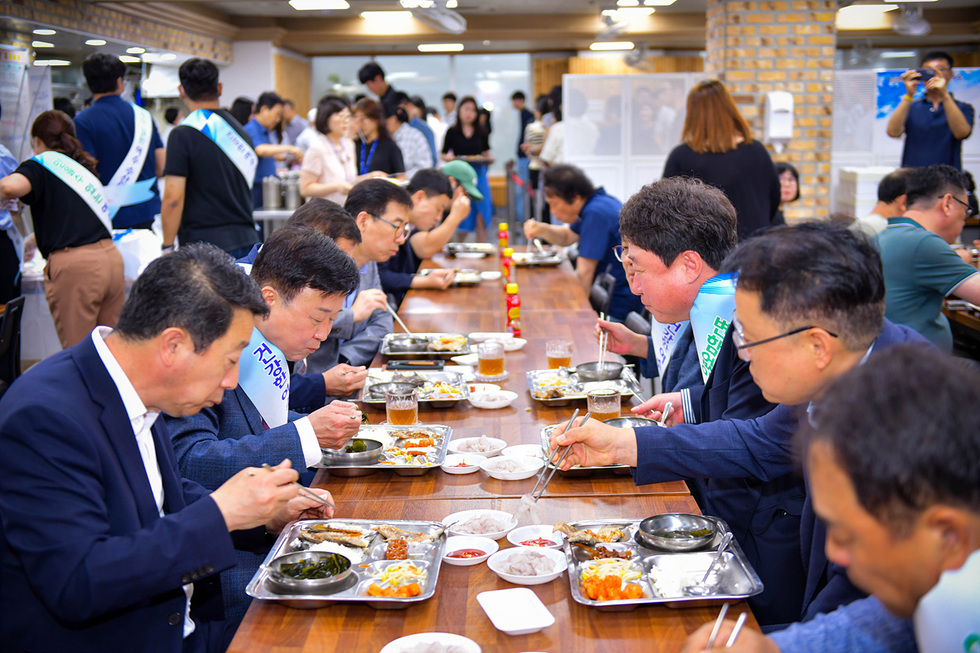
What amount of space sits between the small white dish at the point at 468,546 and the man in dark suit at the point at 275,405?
1.51 ft

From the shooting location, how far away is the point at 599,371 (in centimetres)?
276

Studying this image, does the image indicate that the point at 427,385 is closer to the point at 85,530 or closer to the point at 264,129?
the point at 85,530

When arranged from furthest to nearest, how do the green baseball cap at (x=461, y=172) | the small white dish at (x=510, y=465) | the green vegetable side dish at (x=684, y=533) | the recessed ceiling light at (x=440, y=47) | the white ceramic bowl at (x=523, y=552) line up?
the recessed ceiling light at (x=440, y=47) < the green baseball cap at (x=461, y=172) < the small white dish at (x=510, y=465) < the green vegetable side dish at (x=684, y=533) < the white ceramic bowl at (x=523, y=552)

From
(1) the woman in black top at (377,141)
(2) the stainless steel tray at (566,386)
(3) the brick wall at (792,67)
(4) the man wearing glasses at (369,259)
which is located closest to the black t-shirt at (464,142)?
(1) the woman in black top at (377,141)

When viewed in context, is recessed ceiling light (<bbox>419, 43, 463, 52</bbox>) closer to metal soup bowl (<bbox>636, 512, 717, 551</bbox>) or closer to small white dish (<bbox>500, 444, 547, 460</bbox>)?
small white dish (<bbox>500, 444, 547, 460</bbox>)

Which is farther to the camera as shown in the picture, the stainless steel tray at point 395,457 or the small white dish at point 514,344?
the small white dish at point 514,344

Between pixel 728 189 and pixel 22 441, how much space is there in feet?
12.3

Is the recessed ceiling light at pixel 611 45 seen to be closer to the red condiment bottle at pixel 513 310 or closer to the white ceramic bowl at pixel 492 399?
the red condiment bottle at pixel 513 310

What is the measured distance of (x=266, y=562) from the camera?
1.54m

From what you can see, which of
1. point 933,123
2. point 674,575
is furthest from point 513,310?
point 933,123

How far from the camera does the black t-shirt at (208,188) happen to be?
175 inches

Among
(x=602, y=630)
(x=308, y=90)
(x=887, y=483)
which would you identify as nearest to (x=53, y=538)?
(x=602, y=630)

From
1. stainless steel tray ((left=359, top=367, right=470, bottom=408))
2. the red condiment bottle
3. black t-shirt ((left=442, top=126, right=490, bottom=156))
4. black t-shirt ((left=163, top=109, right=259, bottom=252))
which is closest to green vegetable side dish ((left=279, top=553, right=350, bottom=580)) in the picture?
stainless steel tray ((left=359, top=367, right=470, bottom=408))

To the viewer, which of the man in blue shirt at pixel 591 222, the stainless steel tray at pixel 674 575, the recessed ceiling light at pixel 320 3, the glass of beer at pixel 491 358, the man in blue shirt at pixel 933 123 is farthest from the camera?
the recessed ceiling light at pixel 320 3
